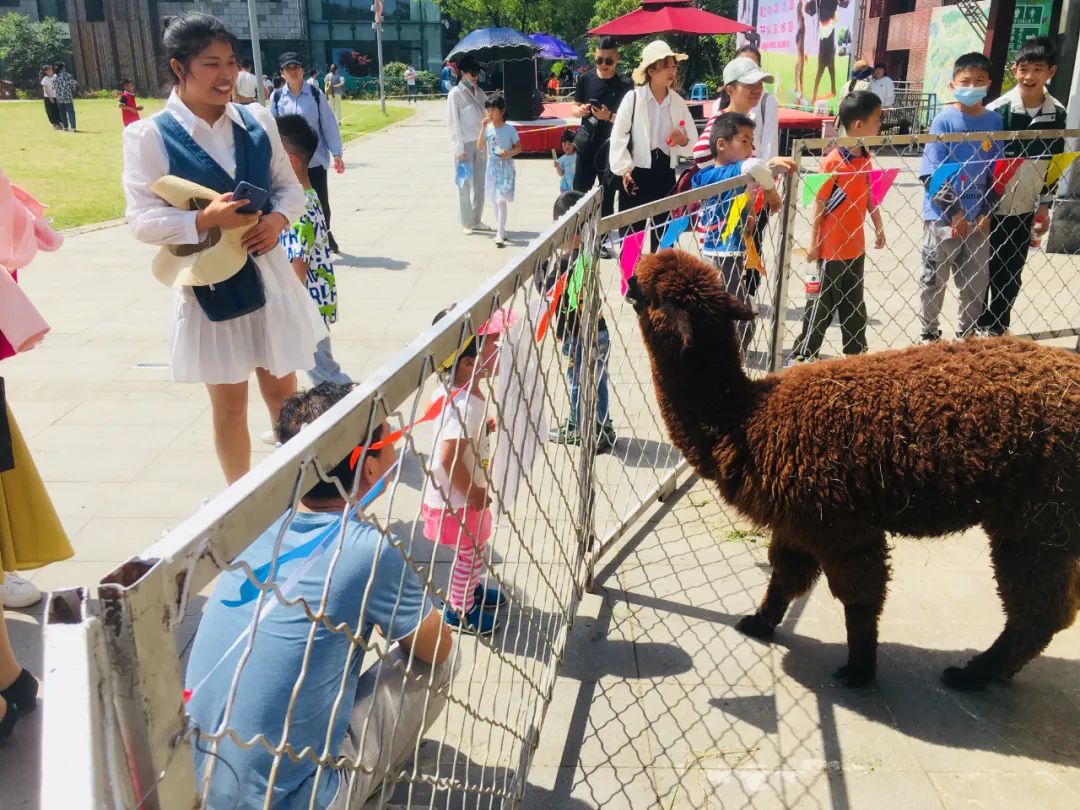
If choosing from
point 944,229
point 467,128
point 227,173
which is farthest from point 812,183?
point 467,128

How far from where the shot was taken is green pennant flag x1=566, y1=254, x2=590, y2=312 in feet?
10.2

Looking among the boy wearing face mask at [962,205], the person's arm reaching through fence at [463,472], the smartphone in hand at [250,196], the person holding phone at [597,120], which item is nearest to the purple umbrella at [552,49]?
the person holding phone at [597,120]

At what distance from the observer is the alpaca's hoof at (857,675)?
2.98m

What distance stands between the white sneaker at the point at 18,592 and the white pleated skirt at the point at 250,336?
970mm

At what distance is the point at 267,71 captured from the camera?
60719 millimetres

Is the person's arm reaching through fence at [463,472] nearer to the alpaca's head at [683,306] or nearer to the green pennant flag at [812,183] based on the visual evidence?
the alpaca's head at [683,306]

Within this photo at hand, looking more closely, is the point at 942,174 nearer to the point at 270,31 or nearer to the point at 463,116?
the point at 463,116

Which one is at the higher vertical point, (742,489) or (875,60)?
(875,60)

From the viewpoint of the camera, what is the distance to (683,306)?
2871 mm

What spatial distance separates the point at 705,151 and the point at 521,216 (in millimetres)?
6171

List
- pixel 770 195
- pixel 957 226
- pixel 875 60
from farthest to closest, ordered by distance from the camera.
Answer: pixel 875 60 → pixel 957 226 → pixel 770 195

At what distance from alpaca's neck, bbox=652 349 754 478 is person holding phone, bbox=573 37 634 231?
205 inches

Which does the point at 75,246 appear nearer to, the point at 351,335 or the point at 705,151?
the point at 351,335

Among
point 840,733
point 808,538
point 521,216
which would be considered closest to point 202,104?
point 808,538
